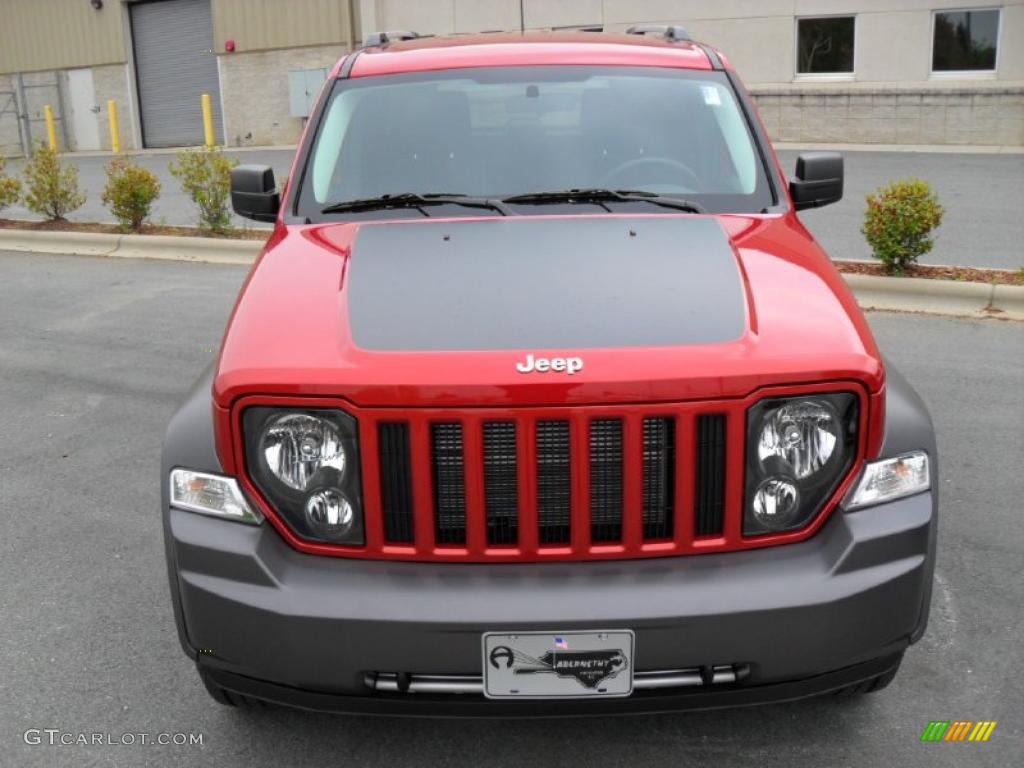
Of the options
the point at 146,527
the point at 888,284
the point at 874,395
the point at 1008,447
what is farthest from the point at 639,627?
the point at 888,284

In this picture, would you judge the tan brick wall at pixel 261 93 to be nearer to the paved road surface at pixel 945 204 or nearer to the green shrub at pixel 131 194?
the paved road surface at pixel 945 204

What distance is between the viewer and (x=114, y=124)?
30750 millimetres

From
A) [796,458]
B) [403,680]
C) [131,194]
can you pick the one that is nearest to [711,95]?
[796,458]

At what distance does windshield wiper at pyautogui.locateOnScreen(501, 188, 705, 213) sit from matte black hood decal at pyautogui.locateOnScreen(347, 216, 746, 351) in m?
0.19

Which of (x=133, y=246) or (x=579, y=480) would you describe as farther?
(x=133, y=246)

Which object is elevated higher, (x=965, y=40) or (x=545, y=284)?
(x=965, y=40)

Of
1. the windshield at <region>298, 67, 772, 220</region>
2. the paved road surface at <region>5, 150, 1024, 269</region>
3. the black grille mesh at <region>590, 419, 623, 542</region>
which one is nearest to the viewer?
the black grille mesh at <region>590, 419, 623, 542</region>

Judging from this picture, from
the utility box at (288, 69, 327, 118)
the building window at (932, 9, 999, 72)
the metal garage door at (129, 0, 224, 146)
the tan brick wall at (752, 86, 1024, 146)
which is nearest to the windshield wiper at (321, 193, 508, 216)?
the tan brick wall at (752, 86, 1024, 146)

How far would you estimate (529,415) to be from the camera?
2.62 meters

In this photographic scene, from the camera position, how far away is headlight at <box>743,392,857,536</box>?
2.71 metres

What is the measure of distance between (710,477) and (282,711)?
59.9 inches

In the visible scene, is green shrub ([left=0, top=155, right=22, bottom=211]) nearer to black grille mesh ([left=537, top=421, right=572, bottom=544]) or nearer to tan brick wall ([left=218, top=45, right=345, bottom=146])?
black grille mesh ([left=537, top=421, right=572, bottom=544])

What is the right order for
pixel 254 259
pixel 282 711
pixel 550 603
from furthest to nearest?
pixel 254 259
pixel 282 711
pixel 550 603

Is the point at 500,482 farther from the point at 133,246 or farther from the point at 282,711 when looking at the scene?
the point at 133,246
